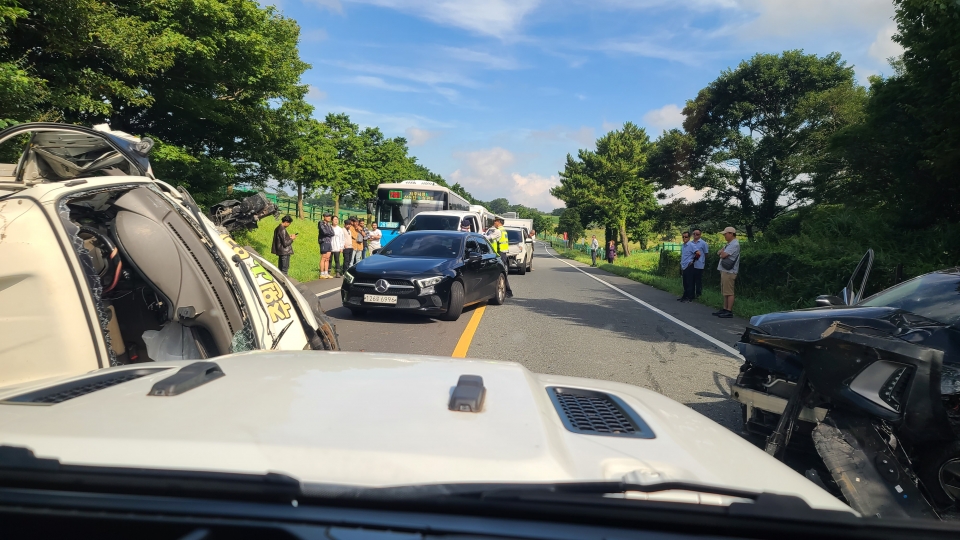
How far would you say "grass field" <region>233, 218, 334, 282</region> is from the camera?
705 inches

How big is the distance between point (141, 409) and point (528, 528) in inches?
44.4

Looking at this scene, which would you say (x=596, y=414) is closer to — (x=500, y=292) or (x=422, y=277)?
(x=422, y=277)

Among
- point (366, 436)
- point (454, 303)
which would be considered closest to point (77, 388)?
point (366, 436)

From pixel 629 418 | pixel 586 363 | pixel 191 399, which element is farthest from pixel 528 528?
pixel 586 363

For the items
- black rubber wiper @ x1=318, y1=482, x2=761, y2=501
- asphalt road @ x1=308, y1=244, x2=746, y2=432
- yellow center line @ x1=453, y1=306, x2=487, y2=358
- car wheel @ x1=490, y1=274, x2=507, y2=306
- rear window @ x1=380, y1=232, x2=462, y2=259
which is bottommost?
asphalt road @ x1=308, y1=244, x2=746, y2=432

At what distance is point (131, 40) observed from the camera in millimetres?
12156

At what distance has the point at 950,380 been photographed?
3186 mm

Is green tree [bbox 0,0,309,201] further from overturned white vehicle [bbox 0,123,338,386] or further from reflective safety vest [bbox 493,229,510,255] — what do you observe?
reflective safety vest [bbox 493,229,510,255]

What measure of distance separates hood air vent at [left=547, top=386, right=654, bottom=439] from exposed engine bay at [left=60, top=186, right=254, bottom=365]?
2050 mm

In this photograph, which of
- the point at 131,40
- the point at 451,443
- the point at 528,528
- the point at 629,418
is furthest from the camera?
the point at 131,40

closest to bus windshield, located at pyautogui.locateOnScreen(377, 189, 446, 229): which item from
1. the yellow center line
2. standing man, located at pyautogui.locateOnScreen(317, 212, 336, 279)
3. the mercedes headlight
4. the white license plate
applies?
standing man, located at pyautogui.locateOnScreen(317, 212, 336, 279)

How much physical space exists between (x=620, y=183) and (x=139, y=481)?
56.9 metres

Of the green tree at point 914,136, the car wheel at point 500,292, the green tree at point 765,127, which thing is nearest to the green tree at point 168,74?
the car wheel at point 500,292

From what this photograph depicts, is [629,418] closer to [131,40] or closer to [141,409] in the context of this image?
[141,409]
